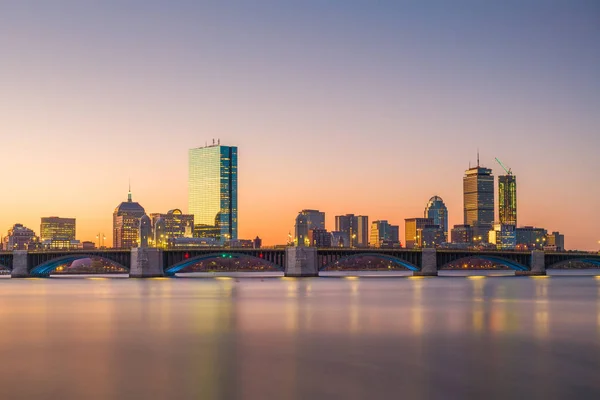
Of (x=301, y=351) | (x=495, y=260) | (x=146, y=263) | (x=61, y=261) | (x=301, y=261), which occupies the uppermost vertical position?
(x=495, y=260)

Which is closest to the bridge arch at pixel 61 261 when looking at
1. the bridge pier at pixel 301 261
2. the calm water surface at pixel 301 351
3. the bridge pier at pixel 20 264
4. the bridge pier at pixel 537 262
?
the bridge pier at pixel 20 264

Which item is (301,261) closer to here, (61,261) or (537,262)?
(61,261)

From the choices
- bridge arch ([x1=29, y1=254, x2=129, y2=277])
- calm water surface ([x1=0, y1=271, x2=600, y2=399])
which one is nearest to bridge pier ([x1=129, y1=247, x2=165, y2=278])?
bridge arch ([x1=29, y1=254, x2=129, y2=277])

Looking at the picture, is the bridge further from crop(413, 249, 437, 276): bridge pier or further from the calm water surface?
the calm water surface

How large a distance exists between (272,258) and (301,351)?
13258 centimetres

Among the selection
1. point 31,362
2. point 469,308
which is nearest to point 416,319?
point 469,308

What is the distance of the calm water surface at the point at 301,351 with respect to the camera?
38.0 metres

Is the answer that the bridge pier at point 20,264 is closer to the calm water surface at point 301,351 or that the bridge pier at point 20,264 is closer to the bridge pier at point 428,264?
the bridge pier at point 428,264

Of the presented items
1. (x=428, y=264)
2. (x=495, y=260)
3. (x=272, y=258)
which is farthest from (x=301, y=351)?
(x=495, y=260)

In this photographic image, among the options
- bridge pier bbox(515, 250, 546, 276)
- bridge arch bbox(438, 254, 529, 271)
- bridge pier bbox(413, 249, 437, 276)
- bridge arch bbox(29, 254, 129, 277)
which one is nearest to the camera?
bridge arch bbox(29, 254, 129, 277)

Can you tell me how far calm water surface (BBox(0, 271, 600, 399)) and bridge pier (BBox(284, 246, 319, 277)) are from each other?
85.1 meters

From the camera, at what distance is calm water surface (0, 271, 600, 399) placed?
38000mm

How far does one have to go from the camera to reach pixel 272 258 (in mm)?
183500

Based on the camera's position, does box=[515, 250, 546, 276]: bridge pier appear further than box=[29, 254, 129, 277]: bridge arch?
Yes
